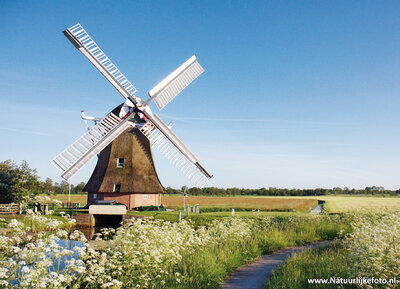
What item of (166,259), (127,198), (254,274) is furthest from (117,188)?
(254,274)

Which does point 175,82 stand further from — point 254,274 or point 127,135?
point 254,274

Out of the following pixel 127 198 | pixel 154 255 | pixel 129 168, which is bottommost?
pixel 154 255

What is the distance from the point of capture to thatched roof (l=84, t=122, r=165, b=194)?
24.7 m

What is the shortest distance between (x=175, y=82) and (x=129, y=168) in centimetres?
775

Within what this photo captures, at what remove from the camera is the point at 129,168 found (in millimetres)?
24906

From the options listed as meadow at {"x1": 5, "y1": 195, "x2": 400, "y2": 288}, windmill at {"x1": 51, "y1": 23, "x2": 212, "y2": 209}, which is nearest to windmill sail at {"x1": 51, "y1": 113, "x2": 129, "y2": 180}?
windmill at {"x1": 51, "y1": 23, "x2": 212, "y2": 209}

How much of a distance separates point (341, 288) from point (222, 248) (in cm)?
404

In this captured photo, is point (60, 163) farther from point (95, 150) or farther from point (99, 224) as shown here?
point (99, 224)

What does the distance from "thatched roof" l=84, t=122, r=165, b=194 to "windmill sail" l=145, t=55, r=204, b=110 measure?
3.94 meters

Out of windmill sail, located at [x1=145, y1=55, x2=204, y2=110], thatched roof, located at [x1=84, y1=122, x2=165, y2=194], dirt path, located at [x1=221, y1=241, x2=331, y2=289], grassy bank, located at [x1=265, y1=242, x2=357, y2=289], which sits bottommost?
dirt path, located at [x1=221, y1=241, x2=331, y2=289]

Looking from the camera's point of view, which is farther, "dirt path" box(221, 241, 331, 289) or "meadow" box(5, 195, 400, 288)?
"dirt path" box(221, 241, 331, 289)

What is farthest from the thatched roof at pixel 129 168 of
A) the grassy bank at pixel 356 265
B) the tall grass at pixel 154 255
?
the grassy bank at pixel 356 265

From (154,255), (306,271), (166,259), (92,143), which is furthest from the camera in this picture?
(92,143)

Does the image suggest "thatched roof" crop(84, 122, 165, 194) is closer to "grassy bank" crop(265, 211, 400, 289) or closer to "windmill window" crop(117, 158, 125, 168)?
"windmill window" crop(117, 158, 125, 168)
